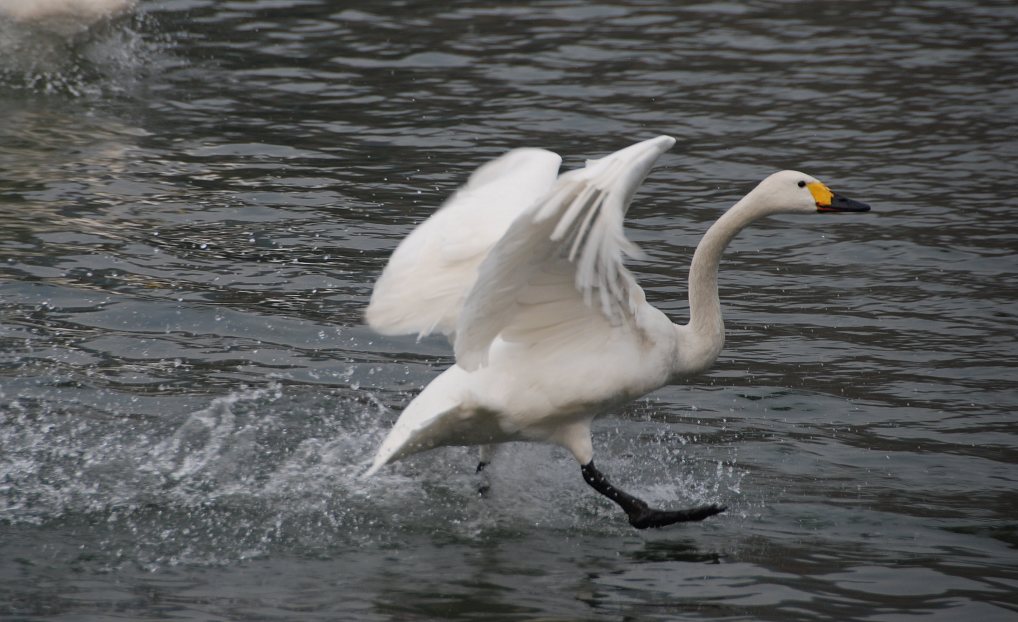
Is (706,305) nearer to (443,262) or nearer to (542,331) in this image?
(542,331)

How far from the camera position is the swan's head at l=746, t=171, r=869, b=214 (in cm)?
616

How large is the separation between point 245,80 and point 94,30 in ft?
5.25

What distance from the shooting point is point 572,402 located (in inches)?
241

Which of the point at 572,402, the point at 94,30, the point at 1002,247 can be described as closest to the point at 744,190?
the point at 1002,247

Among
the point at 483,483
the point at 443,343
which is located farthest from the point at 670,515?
the point at 443,343

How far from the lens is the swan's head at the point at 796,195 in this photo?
616cm

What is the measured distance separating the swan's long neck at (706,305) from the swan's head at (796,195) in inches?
4.1

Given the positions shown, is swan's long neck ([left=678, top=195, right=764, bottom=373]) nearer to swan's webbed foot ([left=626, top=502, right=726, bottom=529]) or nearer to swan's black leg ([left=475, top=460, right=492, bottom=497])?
→ swan's webbed foot ([left=626, top=502, right=726, bottom=529])

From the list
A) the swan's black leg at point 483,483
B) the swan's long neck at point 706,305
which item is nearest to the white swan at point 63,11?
the swan's black leg at point 483,483

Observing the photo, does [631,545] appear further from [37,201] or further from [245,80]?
[245,80]

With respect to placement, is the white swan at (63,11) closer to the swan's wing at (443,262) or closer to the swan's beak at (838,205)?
the swan's wing at (443,262)

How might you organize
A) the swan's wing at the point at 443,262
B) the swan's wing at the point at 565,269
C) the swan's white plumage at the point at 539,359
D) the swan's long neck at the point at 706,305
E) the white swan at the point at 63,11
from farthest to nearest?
the white swan at the point at 63,11 → the swan's wing at the point at 443,262 → the swan's long neck at the point at 706,305 → the swan's white plumage at the point at 539,359 → the swan's wing at the point at 565,269

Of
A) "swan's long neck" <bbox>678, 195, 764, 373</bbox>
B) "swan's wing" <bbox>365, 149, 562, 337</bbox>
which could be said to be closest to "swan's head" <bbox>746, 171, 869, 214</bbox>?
"swan's long neck" <bbox>678, 195, 764, 373</bbox>

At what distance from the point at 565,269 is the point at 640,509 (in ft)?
3.80
